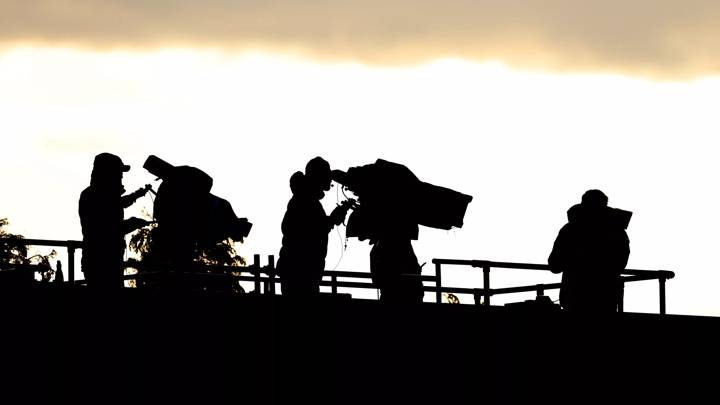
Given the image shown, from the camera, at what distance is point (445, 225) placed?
2714cm

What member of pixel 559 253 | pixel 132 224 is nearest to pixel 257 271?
pixel 132 224

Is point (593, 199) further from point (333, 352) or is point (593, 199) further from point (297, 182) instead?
point (333, 352)

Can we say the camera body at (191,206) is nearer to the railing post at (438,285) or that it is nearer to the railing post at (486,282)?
the railing post at (438,285)

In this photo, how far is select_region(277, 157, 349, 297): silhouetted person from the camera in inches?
910

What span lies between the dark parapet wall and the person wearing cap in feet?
5.71

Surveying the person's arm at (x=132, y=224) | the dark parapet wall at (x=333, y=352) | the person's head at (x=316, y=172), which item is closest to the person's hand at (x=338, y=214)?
the person's head at (x=316, y=172)

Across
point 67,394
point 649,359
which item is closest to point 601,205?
point 649,359

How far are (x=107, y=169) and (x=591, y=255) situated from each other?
581 cm

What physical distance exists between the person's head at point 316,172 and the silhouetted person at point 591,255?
2.80 metres

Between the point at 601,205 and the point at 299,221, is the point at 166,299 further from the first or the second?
the point at 601,205

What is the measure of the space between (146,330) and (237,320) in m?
1.45

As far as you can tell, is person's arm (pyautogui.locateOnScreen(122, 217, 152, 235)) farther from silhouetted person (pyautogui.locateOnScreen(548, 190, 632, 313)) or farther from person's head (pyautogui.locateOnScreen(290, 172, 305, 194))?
silhouetted person (pyautogui.locateOnScreen(548, 190, 632, 313))

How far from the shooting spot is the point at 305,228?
23094mm

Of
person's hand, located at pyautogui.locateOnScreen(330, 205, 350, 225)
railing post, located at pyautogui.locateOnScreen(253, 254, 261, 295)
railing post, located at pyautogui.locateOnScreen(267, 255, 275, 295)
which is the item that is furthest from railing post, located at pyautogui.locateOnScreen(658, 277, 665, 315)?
railing post, located at pyautogui.locateOnScreen(253, 254, 261, 295)
